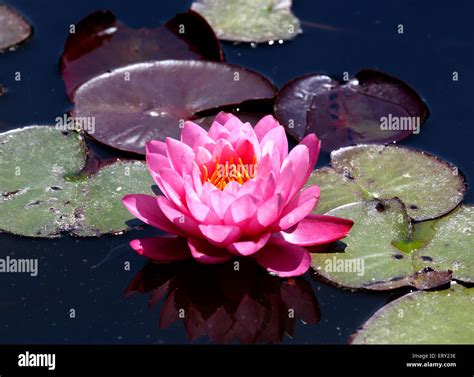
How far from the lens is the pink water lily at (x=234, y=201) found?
2957mm

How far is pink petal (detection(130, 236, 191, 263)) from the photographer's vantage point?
3.16m

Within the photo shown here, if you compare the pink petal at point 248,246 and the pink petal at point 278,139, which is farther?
the pink petal at point 278,139

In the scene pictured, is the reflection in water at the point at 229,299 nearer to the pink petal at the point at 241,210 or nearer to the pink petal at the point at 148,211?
the pink petal at the point at 148,211

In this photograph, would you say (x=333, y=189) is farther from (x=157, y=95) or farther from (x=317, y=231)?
(x=157, y=95)

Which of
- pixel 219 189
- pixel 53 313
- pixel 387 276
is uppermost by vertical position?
pixel 219 189

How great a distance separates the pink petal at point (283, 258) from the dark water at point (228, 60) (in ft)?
0.35

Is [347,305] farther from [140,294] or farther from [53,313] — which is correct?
[53,313]

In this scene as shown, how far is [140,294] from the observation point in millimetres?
3168

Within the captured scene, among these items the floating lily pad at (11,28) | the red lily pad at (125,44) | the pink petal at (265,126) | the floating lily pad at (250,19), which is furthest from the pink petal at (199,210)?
the floating lily pad at (11,28)

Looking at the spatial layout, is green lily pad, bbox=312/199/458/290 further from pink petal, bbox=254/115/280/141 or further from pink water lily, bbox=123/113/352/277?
pink petal, bbox=254/115/280/141

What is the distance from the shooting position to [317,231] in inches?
125
